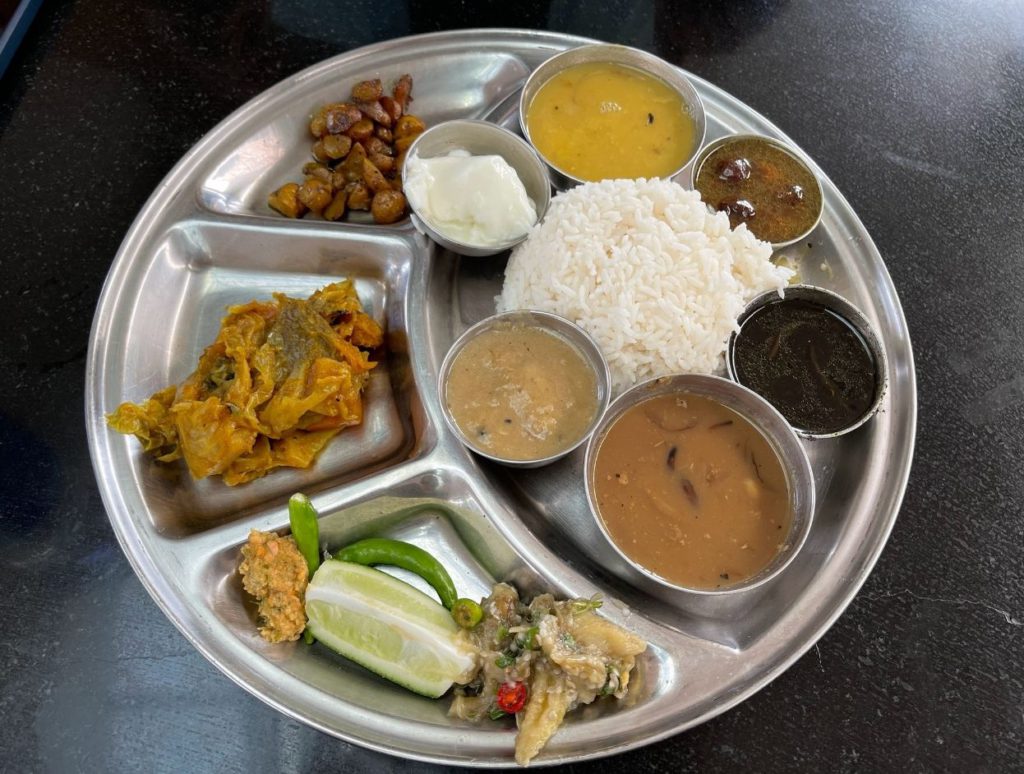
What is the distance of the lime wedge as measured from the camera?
76.9 inches

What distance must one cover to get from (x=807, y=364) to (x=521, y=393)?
0.97 m

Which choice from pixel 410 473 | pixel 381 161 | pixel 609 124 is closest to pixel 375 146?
pixel 381 161

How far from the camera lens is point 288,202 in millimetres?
2713

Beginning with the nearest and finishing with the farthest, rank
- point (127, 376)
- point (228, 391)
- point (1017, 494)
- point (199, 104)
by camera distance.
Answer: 1. point (228, 391)
2. point (127, 376)
3. point (1017, 494)
4. point (199, 104)

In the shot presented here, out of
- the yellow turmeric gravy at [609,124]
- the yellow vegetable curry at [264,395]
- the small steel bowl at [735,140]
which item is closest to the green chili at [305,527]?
the yellow vegetable curry at [264,395]

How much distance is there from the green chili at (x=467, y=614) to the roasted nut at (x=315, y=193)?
61.4 inches

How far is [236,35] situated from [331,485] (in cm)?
229

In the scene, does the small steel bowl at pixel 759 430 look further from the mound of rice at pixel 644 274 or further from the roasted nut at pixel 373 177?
the roasted nut at pixel 373 177

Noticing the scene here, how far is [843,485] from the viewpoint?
2441 millimetres

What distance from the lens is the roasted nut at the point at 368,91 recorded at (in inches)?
111

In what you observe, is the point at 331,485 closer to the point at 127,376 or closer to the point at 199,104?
the point at 127,376

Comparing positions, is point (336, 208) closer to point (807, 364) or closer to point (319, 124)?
point (319, 124)

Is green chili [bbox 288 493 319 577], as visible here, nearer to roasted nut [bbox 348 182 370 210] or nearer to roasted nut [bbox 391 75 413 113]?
roasted nut [bbox 348 182 370 210]

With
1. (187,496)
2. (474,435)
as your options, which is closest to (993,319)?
(474,435)
